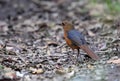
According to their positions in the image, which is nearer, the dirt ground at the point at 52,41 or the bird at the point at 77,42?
the dirt ground at the point at 52,41

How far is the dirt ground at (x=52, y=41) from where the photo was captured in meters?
5.19

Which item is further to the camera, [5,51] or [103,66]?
[5,51]

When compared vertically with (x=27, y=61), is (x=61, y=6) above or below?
above

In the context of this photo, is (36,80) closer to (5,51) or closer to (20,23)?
(5,51)

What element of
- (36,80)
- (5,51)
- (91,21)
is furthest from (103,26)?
(36,80)

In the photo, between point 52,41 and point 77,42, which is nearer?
point 77,42

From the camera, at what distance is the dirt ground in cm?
519

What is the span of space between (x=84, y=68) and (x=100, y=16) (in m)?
4.25

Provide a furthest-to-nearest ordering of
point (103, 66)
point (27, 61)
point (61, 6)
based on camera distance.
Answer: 1. point (61, 6)
2. point (27, 61)
3. point (103, 66)

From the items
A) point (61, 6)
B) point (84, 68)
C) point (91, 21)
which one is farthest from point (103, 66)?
point (61, 6)

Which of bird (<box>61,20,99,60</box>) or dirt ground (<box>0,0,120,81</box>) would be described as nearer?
dirt ground (<box>0,0,120,81</box>)

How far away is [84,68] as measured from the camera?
214 inches

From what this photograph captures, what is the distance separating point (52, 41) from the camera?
7.34 metres

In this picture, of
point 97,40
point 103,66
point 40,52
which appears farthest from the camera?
point 97,40
